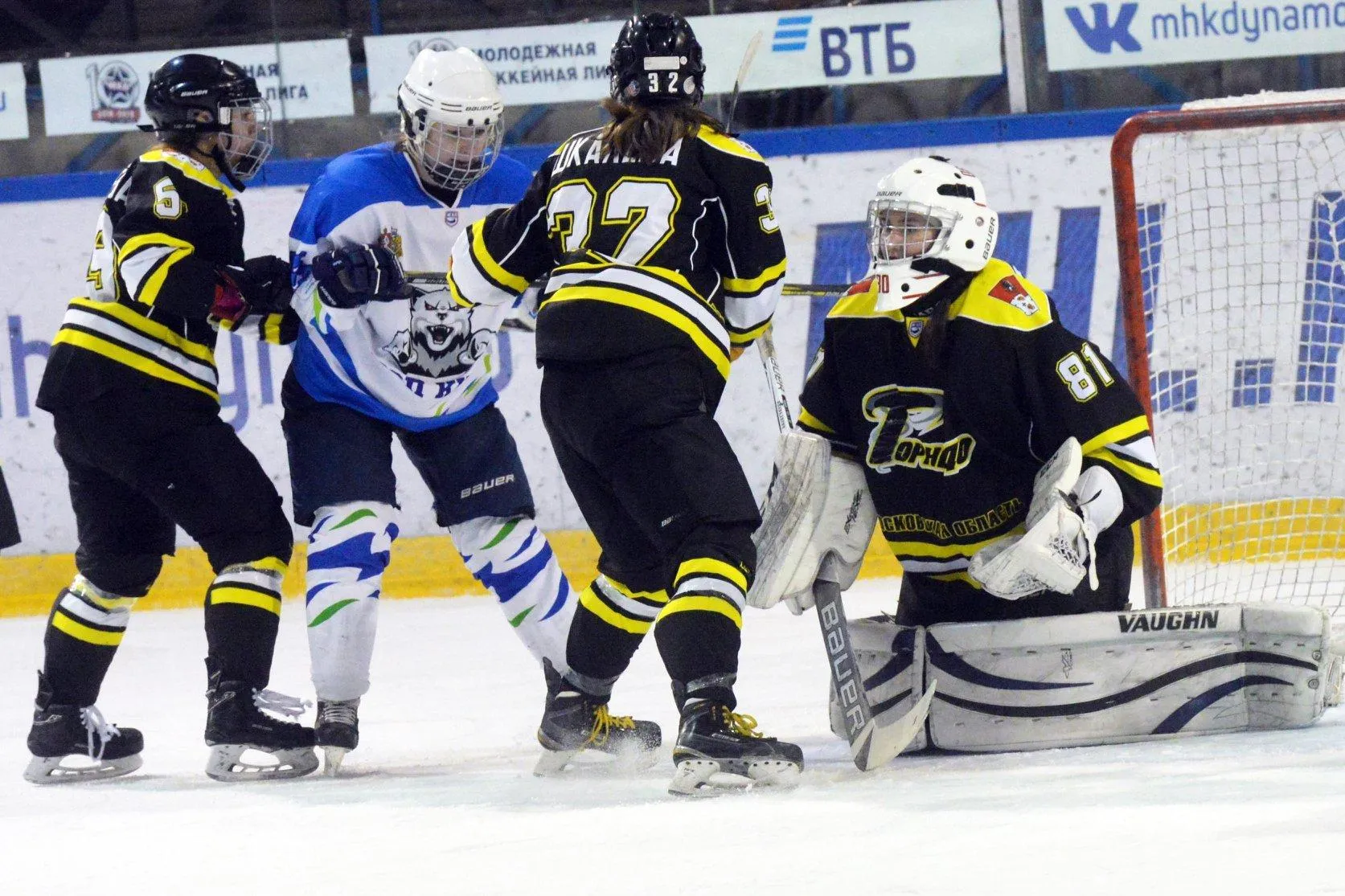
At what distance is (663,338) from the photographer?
249 cm

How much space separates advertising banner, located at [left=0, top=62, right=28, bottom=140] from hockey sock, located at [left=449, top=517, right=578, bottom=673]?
3313 millimetres

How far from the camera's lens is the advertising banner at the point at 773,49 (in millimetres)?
5492

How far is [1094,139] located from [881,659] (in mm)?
3048

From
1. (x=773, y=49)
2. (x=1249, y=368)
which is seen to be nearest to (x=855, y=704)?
(x=1249, y=368)

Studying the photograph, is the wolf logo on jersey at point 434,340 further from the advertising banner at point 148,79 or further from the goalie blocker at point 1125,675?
the advertising banner at point 148,79

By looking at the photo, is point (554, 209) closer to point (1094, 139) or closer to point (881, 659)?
point (881, 659)

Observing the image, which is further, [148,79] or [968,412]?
[148,79]

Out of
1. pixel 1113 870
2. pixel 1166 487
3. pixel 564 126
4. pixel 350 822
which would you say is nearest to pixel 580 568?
pixel 564 126

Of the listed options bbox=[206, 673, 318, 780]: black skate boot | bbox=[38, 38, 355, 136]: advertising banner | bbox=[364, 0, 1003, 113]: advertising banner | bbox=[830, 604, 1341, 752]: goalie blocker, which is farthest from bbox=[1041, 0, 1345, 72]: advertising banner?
bbox=[206, 673, 318, 780]: black skate boot

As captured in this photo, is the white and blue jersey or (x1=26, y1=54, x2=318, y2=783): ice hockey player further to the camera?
the white and blue jersey

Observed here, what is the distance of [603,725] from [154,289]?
100 cm

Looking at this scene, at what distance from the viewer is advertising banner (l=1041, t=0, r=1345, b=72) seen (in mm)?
5461

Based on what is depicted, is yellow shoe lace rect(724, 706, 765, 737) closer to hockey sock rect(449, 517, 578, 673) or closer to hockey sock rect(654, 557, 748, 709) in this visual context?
hockey sock rect(654, 557, 748, 709)

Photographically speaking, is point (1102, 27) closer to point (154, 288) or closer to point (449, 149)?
point (449, 149)
